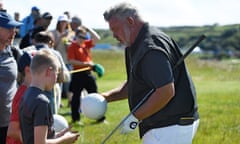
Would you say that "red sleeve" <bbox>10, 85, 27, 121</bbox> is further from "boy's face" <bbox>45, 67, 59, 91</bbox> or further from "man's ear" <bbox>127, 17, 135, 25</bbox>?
"man's ear" <bbox>127, 17, 135, 25</bbox>

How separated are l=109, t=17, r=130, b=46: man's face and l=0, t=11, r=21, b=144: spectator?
1.78 m

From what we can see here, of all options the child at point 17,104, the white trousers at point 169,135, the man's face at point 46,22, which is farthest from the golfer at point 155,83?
the man's face at point 46,22

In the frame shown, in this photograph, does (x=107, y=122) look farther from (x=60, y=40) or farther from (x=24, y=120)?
(x=24, y=120)

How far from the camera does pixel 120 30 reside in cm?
530

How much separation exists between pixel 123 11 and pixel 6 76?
7.16ft

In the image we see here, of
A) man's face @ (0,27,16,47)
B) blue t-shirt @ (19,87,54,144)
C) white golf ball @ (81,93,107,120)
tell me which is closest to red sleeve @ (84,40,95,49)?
white golf ball @ (81,93,107,120)

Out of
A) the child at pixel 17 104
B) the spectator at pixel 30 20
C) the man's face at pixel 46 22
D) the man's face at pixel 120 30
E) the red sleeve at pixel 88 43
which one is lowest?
the red sleeve at pixel 88 43

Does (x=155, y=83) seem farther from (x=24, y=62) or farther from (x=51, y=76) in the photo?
(x=24, y=62)

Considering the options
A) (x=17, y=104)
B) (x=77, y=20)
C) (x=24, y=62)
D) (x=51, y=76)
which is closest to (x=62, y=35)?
(x=77, y=20)

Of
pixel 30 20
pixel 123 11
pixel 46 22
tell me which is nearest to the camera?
pixel 123 11

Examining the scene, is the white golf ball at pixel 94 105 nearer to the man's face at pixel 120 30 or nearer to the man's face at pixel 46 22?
the man's face at pixel 120 30

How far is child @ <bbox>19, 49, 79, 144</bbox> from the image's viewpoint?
4.87 m

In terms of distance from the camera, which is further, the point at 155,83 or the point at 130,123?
the point at 130,123

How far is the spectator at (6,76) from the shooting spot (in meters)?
6.79
